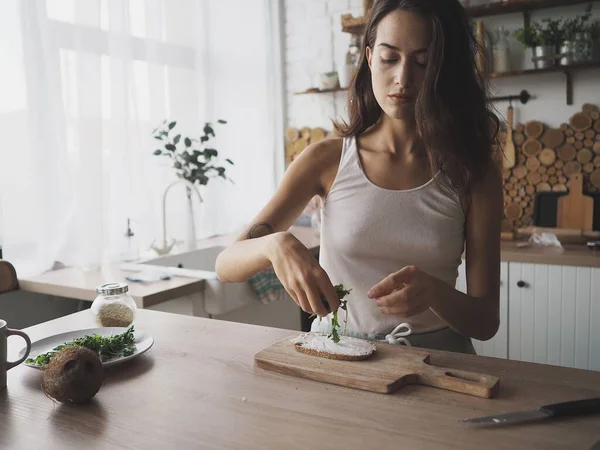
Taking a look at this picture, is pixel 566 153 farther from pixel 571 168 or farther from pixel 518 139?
pixel 518 139

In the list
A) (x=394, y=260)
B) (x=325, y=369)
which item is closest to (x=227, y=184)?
(x=394, y=260)

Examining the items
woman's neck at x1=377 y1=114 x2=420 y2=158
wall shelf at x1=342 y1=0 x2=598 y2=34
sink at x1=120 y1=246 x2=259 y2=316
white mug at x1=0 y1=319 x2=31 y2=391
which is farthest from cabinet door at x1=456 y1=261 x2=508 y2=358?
white mug at x1=0 y1=319 x2=31 y2=391

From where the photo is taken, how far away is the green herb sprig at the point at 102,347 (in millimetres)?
1014

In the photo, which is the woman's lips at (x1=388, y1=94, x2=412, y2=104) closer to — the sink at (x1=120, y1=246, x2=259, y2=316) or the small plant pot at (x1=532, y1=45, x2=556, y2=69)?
the sink at (x1=120, y1=246, x2=259, y2=316)

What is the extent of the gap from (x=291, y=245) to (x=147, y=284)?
116cm

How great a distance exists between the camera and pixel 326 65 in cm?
349

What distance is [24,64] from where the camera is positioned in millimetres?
2131

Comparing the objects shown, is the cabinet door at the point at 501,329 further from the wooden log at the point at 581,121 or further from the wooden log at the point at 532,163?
the wooden log at the point at 581,121

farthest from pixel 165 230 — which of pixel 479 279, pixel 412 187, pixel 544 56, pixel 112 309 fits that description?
pixel 544 56

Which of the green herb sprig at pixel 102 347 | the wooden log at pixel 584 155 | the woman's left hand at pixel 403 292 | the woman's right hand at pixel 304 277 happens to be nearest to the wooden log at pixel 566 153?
the wooden log at pixel 584 155

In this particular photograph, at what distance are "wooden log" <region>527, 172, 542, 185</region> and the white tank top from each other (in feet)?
5.86

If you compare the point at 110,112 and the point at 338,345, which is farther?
the point at 110,112

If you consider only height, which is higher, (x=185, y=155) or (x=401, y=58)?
(x=401, y=58)

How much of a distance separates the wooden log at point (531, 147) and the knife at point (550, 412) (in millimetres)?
2297
